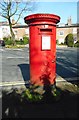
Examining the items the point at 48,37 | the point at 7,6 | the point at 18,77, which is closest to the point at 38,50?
the point at 48,37

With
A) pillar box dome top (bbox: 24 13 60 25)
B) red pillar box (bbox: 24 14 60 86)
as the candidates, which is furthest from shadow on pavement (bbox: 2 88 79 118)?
pillar box dome top (bbox: 24 13 60 25)

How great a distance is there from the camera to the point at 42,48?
5652mm

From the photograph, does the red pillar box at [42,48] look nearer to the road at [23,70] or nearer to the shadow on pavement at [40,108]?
the shadow on pavement at [40,108]

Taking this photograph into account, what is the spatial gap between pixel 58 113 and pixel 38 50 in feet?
5.78

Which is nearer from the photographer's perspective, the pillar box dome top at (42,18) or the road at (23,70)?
the pillar box dome top at (42,18)

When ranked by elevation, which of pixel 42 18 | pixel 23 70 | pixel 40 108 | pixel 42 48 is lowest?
pixel 40 108

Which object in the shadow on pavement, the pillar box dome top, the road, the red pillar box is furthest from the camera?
the road

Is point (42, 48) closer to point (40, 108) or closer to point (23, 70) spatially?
point (40, 108)

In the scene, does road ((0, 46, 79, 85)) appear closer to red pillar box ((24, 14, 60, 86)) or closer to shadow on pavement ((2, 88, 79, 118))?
red pillar box ((24, 14, 60, 86))

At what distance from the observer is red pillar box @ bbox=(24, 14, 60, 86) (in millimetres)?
5559

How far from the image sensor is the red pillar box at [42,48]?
5559 mm

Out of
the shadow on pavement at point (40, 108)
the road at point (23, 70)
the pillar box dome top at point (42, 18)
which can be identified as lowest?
the shadow on pavement at point (40, 108)

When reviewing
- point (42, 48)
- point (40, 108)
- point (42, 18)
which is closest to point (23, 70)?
point (42, 48)

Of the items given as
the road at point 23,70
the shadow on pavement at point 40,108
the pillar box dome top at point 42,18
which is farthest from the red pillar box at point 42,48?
the road at point 23,70
